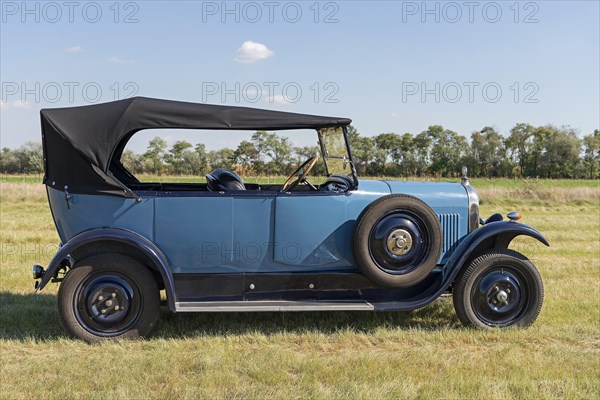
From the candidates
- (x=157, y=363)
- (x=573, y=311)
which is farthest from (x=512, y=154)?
(x=157, y=363)

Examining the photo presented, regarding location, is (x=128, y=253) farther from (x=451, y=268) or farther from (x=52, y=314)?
(x=451, y=268)

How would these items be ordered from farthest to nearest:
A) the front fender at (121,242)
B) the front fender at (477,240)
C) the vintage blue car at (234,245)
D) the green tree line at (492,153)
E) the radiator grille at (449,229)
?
1. the green tree line at (492,153)
2. the radiator grille at (449,229)
3. the front fender at (477,240)
4. the vintage blue car at (234,245)
5. the front fender at (121,242)

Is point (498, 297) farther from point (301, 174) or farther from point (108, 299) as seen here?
point (108, 299)

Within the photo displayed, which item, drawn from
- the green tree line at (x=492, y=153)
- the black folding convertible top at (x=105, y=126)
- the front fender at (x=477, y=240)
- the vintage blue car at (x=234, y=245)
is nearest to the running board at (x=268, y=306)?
the vintage blue car at (x=234, y=245)

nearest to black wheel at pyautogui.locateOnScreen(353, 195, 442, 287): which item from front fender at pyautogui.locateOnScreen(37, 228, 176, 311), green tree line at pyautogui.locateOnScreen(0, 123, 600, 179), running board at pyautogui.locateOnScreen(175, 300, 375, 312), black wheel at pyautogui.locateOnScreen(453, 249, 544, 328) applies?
running board at pyautogui.locateOnScreen(175, 300, 375, 312)

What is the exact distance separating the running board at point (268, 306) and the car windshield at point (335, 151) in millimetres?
1260

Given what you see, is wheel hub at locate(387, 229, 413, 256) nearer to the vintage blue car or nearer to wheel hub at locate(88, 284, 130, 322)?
the vintage blue car

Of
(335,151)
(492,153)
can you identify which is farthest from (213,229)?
(492,153)

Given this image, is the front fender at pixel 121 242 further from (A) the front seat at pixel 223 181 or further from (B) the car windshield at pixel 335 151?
(B) the car windshield at pixel 335 151

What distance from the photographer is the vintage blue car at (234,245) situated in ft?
15.5

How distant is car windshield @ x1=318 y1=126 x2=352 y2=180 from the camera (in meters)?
5.27

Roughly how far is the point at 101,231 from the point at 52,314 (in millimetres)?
1495

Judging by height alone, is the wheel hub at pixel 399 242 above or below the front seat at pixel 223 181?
below

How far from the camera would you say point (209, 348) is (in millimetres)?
4504
